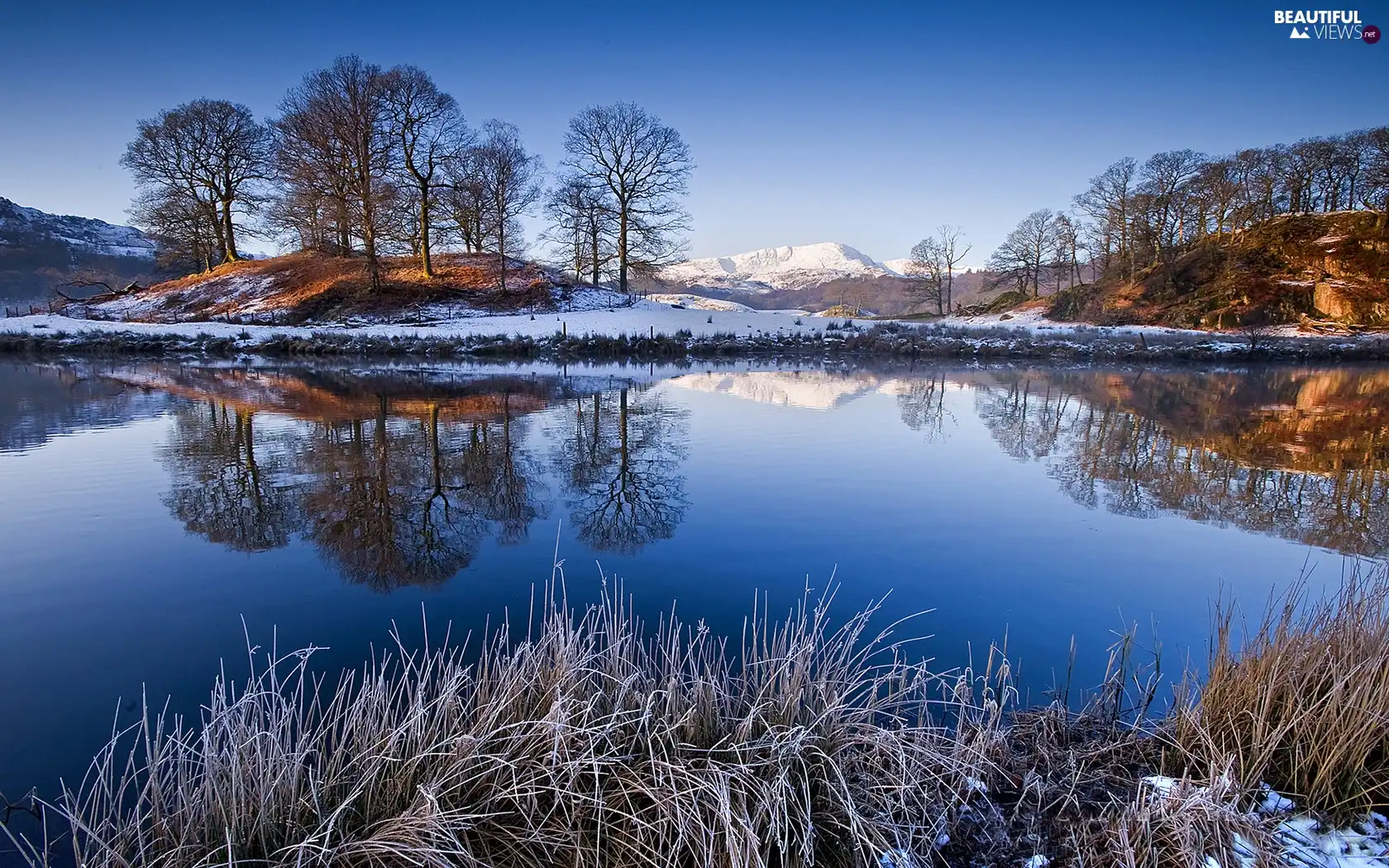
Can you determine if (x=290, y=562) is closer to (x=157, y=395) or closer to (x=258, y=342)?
(x=157, y=395)

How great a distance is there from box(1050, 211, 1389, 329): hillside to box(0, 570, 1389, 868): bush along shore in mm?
47478

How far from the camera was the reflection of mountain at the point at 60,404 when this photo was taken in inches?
456

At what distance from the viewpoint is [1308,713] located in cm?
294

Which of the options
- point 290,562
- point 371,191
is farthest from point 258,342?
point 290,562

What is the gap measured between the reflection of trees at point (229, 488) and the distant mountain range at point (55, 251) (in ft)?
244

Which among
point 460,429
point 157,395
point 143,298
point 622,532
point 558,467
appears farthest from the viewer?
point 143,298

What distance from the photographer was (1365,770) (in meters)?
2.86

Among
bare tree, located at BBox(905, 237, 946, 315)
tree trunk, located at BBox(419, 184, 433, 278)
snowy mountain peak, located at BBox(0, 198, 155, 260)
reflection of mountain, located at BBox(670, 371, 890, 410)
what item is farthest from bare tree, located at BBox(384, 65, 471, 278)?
snowy mountain peak, located at BBox(0, 198, 155, 260)

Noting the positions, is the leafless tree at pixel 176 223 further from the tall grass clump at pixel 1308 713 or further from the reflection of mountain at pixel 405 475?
the tall grass clump at pixel 1308 713

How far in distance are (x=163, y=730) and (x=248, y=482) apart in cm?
587

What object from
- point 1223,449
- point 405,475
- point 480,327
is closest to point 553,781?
point 405,475

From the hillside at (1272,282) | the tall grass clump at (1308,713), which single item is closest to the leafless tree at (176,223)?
the tall grass clump at (1308,713)

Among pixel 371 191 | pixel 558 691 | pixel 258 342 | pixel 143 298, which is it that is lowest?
pixel 558 691

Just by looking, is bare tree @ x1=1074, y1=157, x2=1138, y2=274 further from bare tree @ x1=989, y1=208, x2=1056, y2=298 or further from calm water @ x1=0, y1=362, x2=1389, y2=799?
calm water @ x1=0, y1=362, x2=1389, y2=799
